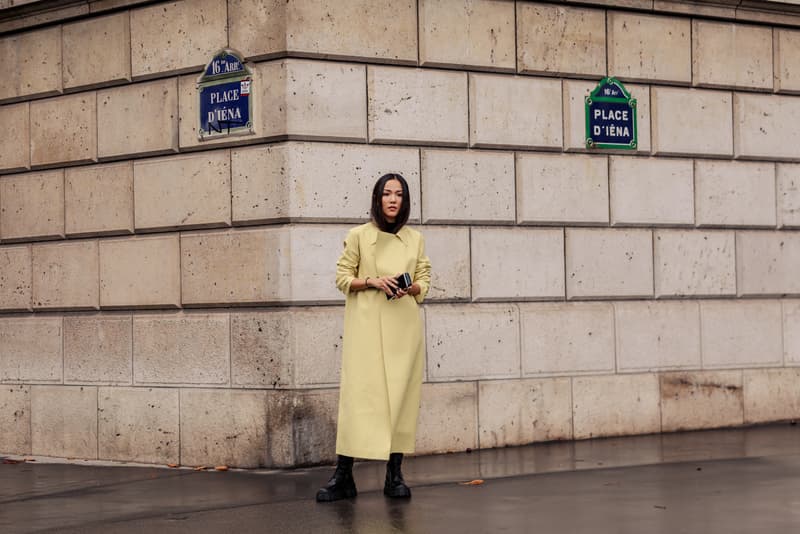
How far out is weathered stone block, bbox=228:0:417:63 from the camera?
1191 centimetres

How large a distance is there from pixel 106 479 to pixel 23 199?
3.26 m

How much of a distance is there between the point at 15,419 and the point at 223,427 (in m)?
2.66

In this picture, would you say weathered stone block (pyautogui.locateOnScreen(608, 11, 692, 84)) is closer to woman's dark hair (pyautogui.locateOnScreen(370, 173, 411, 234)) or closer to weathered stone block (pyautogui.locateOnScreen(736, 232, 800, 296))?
weathered stone block (pyautogui.locateOnScreen(736, 232, 800, 296))

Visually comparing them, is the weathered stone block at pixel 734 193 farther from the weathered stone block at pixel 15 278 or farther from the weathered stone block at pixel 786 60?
the weathered stone block at pixel 15 278

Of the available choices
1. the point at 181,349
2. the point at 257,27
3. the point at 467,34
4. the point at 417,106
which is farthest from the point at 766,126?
the point at 181,349

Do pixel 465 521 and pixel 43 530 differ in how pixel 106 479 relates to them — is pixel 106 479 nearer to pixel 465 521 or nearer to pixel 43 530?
pixel 43 530

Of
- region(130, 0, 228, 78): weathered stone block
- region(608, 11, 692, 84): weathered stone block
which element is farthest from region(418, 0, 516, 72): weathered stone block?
region(130, 0, 228, 78): weathered stone block

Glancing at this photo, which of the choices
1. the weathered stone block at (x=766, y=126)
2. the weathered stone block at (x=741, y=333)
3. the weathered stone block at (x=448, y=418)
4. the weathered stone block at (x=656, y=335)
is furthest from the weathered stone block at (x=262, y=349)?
the weathered stone block at (x=766, y=126)

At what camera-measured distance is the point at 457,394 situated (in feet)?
41.4

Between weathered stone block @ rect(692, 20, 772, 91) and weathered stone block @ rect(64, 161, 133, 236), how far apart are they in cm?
490

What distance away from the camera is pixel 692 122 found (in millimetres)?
14125

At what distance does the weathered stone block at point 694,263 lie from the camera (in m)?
13.9

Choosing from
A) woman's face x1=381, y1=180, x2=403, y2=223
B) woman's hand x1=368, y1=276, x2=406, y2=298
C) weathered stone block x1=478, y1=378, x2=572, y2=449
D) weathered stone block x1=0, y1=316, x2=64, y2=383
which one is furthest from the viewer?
weathered stone block x1=0, y1=316, x2=64, y2=383

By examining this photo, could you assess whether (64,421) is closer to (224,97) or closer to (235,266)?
Result: (235,266)
